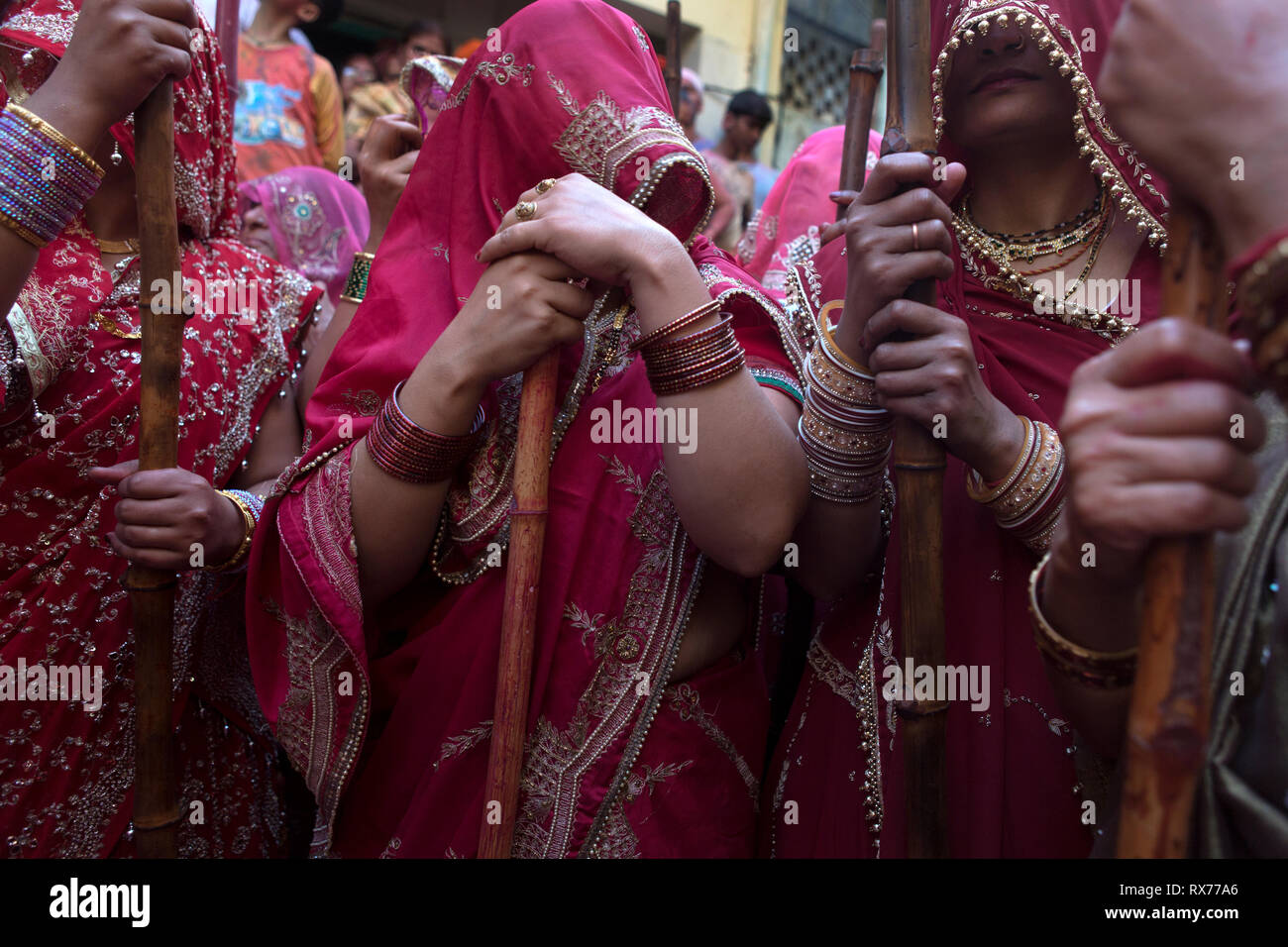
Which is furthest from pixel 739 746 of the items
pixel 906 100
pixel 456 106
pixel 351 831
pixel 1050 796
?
pixel 456 106

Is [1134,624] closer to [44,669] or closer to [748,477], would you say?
[748,477]

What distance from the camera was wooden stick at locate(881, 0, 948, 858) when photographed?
1.16m

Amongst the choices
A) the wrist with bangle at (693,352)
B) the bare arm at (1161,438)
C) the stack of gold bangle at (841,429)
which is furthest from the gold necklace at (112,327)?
the bare arm at (1161,438)

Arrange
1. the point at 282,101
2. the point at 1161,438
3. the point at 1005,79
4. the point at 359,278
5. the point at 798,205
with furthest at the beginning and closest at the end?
the point at 282,101 < the point at 798,205 < the point at 359,278 < the point at 1005,79 < the point at 1161,438

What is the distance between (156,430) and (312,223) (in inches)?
73.3

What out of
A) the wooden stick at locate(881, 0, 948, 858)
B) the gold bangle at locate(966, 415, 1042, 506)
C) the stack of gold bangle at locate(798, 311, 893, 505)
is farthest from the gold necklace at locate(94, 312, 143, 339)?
the gold bangle at locate(966, 415, 1042, 506)

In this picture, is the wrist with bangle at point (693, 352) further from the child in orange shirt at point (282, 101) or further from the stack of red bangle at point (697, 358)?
the child in orange shirt at point (282, 101)

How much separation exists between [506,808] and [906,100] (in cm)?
110

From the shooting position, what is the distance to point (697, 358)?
1.16m

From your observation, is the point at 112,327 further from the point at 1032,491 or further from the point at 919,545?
the point at 1032,491

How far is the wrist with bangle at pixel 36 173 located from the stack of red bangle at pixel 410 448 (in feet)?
1.80

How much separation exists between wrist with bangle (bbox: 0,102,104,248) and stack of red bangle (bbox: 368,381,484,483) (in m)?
0.55

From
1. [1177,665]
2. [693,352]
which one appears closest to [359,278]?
[693,352]

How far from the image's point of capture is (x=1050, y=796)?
1278mm
